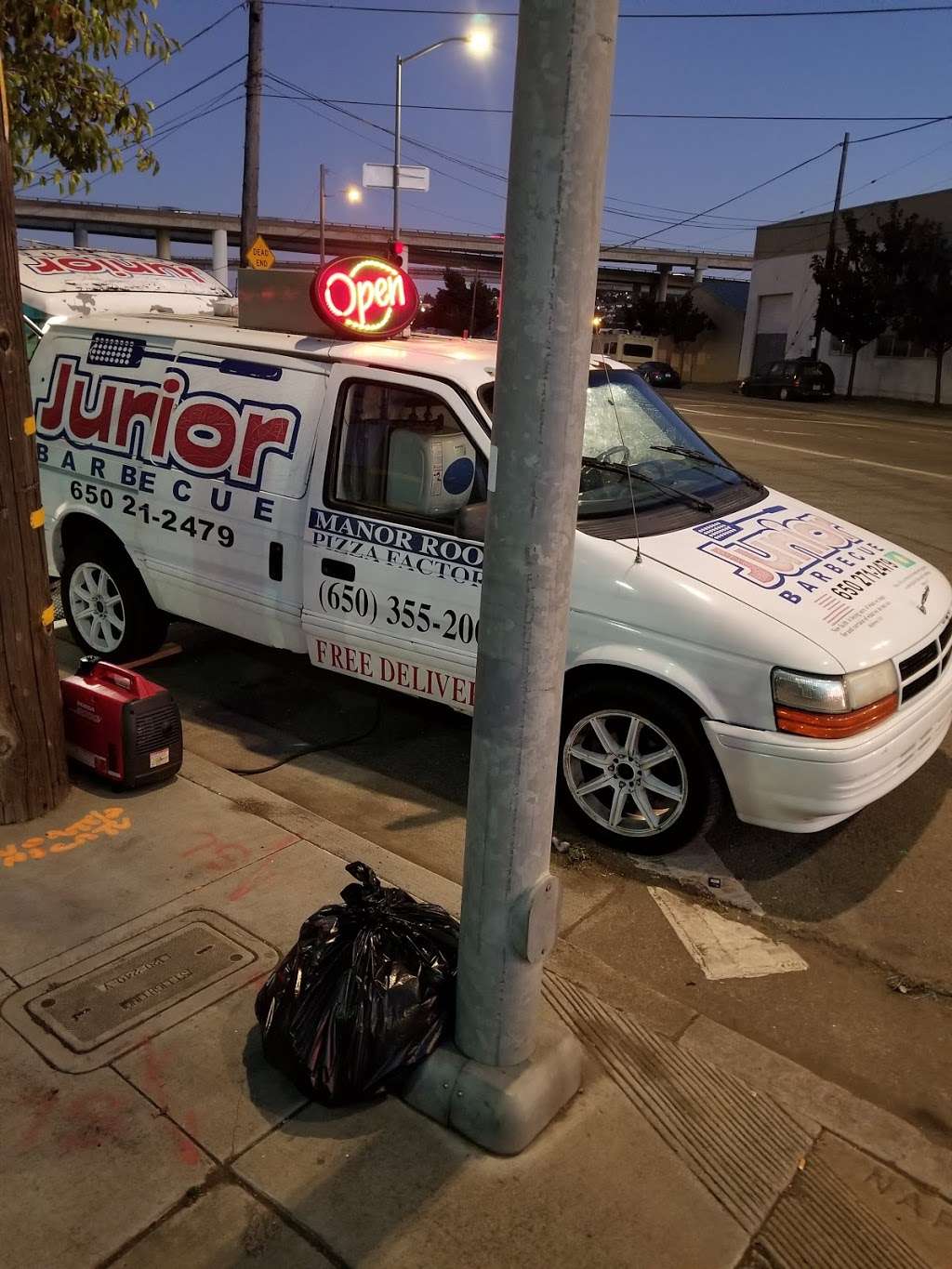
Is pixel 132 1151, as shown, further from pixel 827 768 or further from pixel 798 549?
pixel 798 549

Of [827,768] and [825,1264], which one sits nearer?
[825,1264]

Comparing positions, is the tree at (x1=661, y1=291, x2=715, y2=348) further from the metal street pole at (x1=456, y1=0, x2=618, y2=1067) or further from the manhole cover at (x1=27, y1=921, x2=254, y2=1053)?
the metal street pole at (x1=456, y1=0, x2=618, y2=1067)

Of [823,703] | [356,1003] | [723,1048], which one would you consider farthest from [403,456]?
[723,1048]

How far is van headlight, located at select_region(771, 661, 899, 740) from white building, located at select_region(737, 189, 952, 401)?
3807 centimetres

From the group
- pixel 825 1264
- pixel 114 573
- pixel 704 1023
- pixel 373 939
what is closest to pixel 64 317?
pixel 114 573

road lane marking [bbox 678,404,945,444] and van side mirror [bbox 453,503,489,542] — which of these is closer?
van side mirror [bbox 453,503,489,542]

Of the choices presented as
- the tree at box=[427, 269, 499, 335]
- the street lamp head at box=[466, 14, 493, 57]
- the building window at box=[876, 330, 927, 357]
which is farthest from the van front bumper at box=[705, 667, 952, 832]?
the tree at box=[427, 269, 499, 335]

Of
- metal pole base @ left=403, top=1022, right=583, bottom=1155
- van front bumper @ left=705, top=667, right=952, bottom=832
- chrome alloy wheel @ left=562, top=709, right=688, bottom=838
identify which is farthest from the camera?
chrome alloy wheel @ left=562, top=709, right=688, bottom=838

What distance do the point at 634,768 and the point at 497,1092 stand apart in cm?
181

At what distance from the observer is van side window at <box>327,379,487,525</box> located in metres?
4.64

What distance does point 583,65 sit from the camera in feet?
6.92

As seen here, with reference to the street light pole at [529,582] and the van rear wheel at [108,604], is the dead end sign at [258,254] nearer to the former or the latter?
the van rear wheel at [108,604]

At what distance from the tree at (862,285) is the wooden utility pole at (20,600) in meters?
37.8

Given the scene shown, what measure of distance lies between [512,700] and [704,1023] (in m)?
1.49
